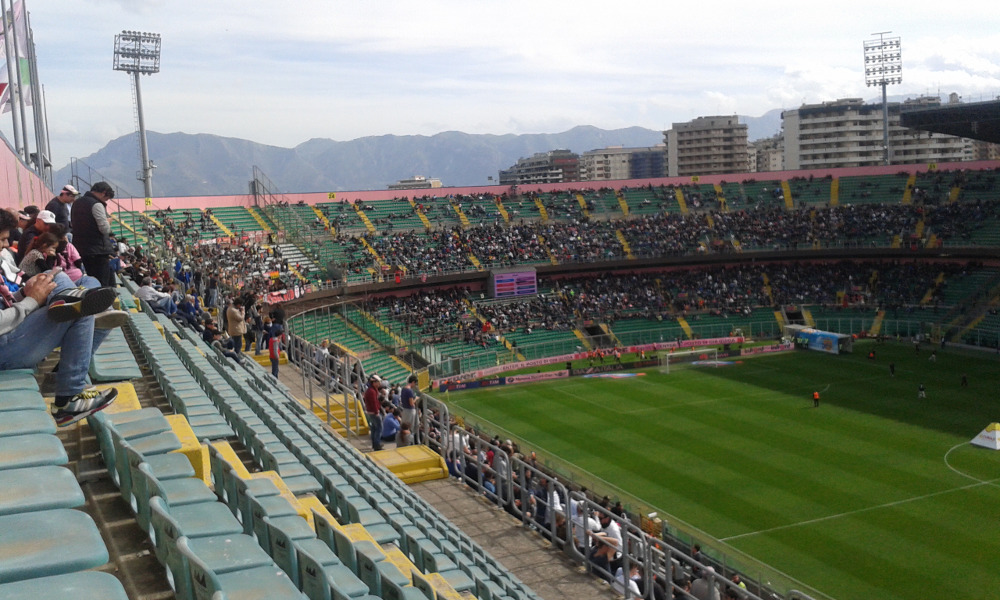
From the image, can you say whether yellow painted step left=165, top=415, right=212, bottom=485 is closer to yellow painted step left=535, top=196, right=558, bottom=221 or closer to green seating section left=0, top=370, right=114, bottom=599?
green seating section left=0, top=370, right=114, bottom=599

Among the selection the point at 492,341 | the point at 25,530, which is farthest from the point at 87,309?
the point at 492,341

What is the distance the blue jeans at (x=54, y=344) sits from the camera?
20.1 feet

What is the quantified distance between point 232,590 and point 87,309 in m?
3.02

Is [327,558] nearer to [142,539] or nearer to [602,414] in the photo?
[142,539]

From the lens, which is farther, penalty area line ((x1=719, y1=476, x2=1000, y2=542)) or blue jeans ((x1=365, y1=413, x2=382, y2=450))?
penalty area line ((x1=719, y1=476, x2=1000, y2=542))

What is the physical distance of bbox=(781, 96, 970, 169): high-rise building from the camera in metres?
121

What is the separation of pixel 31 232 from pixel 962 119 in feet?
177

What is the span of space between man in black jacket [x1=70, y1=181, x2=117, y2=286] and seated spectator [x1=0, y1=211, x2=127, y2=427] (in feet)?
12.0

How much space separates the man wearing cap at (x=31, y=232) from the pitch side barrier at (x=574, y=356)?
3308cm

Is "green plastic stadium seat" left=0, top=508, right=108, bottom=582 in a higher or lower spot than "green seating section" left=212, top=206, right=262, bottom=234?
lower

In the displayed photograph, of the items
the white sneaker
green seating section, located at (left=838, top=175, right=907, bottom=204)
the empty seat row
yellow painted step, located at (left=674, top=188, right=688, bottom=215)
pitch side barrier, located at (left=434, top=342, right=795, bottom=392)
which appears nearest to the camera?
the empty seat row

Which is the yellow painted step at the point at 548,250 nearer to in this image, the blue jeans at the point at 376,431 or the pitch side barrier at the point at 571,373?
the pitch side barrier at the point at 571,373

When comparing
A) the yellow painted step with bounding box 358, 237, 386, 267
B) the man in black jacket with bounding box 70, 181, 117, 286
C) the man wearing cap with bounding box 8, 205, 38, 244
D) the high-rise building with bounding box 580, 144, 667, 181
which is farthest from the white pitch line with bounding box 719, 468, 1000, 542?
the high-rise building with bounding box 580, 144, 667, 181

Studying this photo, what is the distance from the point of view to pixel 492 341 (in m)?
49.9
